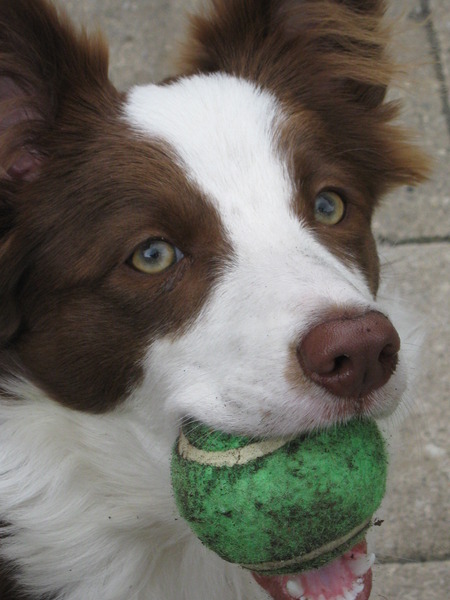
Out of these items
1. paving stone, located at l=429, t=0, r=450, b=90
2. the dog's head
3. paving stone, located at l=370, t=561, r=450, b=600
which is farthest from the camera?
paving stone, located at l=429, t=0, r=450, b=90

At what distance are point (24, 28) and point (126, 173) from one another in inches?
22.0

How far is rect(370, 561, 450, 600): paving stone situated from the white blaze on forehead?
1.88 m

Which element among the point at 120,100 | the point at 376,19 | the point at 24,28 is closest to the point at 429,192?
the point at 376,19

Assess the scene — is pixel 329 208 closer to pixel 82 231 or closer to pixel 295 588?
pixel 82 231

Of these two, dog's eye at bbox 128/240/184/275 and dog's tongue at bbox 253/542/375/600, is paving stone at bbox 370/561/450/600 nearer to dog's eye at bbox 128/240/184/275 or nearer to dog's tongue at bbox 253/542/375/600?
dog's tongue at bbox 253/542/375/600

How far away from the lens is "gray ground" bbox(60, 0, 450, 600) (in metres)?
3.89

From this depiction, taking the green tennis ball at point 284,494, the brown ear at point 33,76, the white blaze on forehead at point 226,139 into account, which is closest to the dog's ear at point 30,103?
the brown ear at point 33,76

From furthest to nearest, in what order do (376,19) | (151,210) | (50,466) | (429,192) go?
(429,192) → (376,19) → (50,466) → (151,210)

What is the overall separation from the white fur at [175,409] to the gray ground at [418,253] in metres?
0.86

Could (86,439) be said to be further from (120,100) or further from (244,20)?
(244,20)

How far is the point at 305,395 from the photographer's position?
2.25 metres

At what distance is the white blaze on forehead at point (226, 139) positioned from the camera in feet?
8.69

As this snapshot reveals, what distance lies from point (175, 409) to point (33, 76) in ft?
3.83

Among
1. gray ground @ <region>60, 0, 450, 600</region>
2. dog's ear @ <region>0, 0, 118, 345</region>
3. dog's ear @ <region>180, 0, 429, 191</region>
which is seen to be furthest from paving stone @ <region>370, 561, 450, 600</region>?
dog's ear @ <region>0, 0, 118, 345</region>
